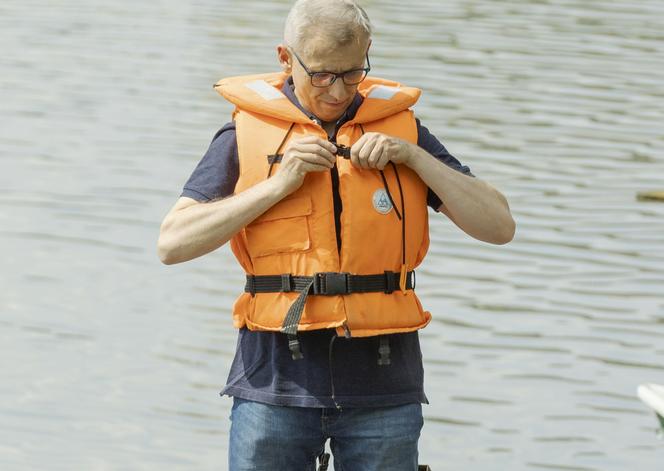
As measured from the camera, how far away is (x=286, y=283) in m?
4.12

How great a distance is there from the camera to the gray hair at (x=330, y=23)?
13.0 ft

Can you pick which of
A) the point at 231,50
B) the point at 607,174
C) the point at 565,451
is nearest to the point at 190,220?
the point at 565,451

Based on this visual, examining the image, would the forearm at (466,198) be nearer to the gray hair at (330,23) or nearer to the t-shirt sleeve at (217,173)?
the gray hair at (330,23)

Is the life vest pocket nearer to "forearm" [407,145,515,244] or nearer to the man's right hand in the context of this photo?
the man's right hand

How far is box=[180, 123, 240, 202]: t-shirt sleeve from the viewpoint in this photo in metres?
4.09

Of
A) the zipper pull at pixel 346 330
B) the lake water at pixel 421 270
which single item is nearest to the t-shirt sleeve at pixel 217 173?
the zipper pull at pixel 346 330

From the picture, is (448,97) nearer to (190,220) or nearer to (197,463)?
(197,463)

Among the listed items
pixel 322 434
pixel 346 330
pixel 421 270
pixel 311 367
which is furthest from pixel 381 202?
pixel 421 270

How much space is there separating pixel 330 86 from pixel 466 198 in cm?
44

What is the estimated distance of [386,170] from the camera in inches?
165

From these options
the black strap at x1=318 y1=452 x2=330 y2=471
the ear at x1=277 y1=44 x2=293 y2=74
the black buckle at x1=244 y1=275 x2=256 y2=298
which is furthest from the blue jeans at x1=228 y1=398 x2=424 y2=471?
the ear at x1=277 y1=44 x2=293 y2=74

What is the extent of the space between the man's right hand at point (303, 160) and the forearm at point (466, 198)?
23 centimetres

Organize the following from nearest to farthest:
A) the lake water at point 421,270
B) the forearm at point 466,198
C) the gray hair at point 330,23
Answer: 1. the gray hair at point 330,23
2. the forearm at point 466,198
3. the lake water at point 421,270

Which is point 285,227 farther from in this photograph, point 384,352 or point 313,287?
point 384,352
